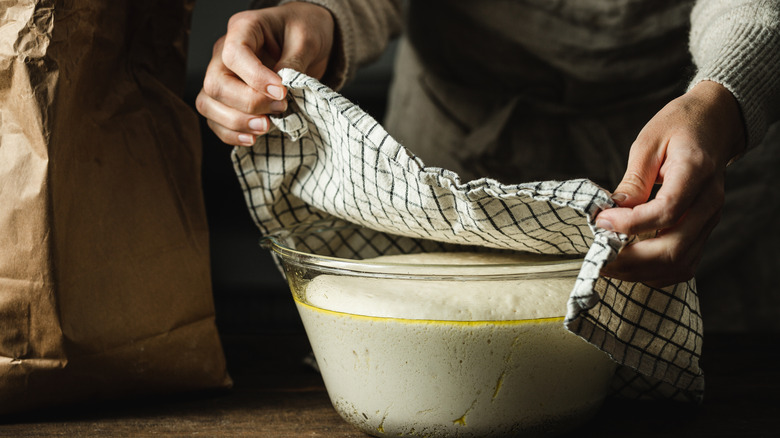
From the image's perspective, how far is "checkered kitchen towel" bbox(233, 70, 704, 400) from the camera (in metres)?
0.42

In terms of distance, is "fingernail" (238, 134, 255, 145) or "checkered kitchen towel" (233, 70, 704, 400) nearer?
"checkered kitchen towel" (233, 70, 704, 400)

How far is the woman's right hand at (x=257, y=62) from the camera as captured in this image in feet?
1.82

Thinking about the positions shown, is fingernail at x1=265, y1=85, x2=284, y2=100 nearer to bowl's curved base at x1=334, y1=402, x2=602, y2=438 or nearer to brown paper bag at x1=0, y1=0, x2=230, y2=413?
brown paper bag at x1=0, y1=0, x2=230, y2=413

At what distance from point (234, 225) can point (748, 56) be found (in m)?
1.37

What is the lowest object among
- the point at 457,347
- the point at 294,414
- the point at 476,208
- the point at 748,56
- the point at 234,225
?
the point at 234,225

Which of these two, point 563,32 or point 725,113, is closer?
point 725,113

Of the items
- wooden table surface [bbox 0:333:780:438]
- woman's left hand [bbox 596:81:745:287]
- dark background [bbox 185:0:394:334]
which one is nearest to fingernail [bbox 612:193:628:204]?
woman's left hand [bbox 596:81:745:287]

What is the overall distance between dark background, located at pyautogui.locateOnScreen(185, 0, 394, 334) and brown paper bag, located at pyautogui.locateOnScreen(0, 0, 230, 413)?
2.83 feet

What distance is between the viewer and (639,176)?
425 mm

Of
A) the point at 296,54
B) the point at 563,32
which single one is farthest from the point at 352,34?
the point at 563,32

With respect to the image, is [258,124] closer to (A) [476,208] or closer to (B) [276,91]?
(B) [276,91]

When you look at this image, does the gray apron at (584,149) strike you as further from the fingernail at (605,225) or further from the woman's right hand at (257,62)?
the fingernail at (605,225)

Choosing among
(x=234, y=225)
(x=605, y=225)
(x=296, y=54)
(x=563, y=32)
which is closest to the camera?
(x=605, y=225)

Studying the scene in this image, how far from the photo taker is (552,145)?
0.96 meters
